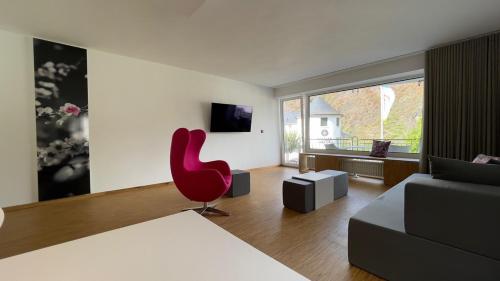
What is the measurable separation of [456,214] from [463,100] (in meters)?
3.29

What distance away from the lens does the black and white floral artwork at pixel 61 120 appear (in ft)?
10.7

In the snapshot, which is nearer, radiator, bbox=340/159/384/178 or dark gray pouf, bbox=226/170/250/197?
dark gray pouf, bbox=226/170/250/197

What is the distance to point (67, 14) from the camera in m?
2.62

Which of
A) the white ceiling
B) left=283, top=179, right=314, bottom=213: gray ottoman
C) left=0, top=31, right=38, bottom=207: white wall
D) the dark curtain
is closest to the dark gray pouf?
left=283, top=179, right=314, bottom=213: gray ottoman

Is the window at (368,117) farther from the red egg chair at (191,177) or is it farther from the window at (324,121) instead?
the red egg chair at (191,177)

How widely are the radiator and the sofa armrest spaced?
374 cm

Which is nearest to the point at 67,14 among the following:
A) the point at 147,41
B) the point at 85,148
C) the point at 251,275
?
the point at 147,41

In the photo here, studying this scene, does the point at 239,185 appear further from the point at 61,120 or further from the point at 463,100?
the point at 463,100

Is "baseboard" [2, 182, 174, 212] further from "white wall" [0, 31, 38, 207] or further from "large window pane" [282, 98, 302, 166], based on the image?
"large window pane" [282, 98, 302, 166]

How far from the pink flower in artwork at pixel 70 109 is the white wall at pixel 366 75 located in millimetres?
4893

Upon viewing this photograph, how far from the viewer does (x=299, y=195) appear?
9.66 ft


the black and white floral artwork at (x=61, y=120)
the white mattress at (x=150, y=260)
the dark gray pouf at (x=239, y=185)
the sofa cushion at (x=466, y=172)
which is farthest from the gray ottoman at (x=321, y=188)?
the black and white floral artwork at (x=61, y=120)

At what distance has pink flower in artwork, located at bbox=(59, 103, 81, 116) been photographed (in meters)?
3.43

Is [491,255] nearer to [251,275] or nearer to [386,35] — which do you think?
[251,275]
